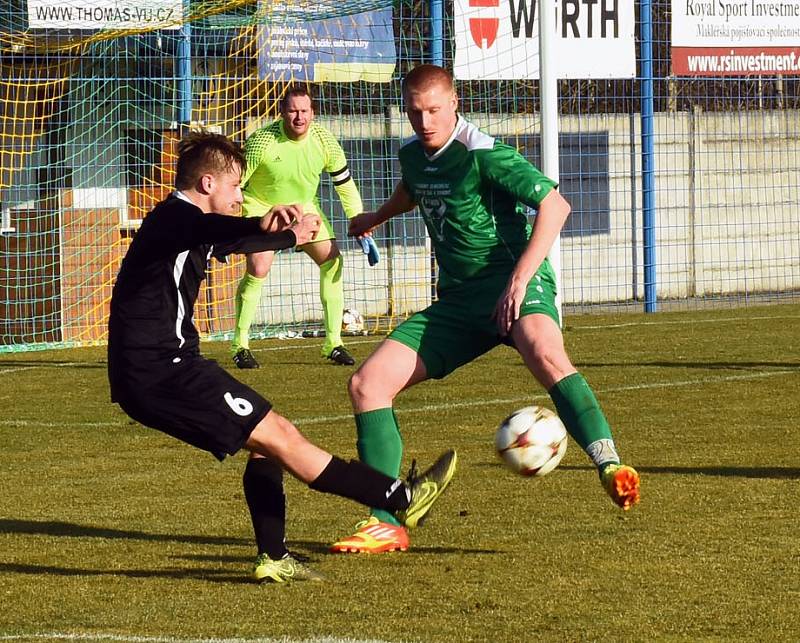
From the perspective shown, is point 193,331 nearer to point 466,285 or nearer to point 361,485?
point 361,485

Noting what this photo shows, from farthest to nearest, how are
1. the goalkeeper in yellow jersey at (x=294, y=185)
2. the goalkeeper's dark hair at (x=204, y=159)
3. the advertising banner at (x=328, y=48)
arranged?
the advertising banner at (x=328, y=48) → the goalkeeper in yellow jersey at (x=294, y=185) → the goalkeeper's dark hair at (x=204, y=159)

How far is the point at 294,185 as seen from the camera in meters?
12.8

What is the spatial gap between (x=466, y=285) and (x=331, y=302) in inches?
263

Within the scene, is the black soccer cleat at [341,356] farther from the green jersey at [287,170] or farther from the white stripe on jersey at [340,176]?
the white stripe on jersey at [340,176]

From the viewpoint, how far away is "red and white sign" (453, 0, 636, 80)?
1714 centimetres

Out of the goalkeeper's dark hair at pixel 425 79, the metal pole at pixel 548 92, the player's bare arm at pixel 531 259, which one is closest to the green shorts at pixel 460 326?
the player's bare arm at pixel 531 259

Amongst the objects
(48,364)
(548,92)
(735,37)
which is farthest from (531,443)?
(735,37)

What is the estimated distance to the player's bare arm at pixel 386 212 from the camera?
21.9 feet

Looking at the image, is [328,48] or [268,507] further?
[328,48]

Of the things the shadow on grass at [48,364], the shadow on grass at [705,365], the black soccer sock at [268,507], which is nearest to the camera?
the black soccer sock at [268,507]

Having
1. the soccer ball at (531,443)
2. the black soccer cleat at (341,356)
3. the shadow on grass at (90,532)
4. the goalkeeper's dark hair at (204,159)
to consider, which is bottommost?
the black soccer cleat at (341,356)

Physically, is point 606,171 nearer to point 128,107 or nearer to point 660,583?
point 128,107

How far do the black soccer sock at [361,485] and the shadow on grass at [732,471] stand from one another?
2335mm

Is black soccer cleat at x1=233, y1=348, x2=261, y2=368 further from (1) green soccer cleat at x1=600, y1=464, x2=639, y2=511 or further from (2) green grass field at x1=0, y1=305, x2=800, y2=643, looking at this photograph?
(1) green soccer cleat at x1=600, y1=464, x2=639, y2=511
